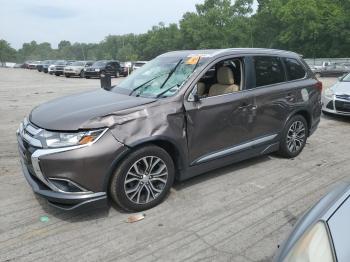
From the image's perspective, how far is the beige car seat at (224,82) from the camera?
5164 millimetres

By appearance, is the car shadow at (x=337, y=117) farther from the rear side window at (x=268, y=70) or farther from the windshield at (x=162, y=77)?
the windshield at (x=162, y=77)

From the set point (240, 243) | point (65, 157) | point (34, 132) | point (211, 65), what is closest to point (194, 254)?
point (240, 243)

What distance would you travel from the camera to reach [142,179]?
13.8 ft

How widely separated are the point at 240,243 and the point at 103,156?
61.0 inches

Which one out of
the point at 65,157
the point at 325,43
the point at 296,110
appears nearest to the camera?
the point at 65,157

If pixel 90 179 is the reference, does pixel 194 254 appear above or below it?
below

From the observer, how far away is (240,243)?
144 inches

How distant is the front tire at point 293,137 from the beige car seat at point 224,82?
124 centimetres

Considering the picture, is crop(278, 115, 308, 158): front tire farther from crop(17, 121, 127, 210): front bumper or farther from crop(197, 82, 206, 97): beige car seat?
crop(17, 121, 127, 210): front bumper

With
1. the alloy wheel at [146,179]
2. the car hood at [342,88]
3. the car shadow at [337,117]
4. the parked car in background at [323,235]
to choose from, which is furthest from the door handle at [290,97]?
the car shadow at [337,117]

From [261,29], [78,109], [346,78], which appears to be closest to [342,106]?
[346,78]

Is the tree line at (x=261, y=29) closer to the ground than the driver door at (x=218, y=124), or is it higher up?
higher up

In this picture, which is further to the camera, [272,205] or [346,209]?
[272,205]

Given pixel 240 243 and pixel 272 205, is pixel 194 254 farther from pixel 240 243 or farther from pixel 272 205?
pixel 272 205
